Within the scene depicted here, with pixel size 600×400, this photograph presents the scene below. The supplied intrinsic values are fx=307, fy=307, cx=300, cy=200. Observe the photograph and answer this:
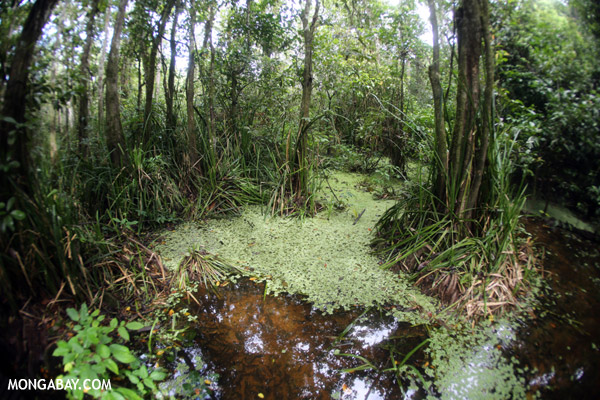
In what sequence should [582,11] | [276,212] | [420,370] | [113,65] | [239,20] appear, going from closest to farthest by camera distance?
1. [420,370]
2. [582,11]
3. [113,65]
4. [276,212]
5. [239,20]

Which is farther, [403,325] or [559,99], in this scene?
[559,99]

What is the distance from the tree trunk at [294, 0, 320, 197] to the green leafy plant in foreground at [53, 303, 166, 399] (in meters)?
2.16

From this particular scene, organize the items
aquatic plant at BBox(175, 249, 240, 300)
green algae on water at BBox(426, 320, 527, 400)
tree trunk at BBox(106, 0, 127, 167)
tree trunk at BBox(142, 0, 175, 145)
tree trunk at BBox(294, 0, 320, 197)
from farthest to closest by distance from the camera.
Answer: tree trunk at BBox(294, 0, 320, 197) → tree trunk at BBox(142, 0, 175, 145) → tree trunk at BBox(106, 0, 127, 167) → aquatic plant at BBox(175, 249, 240, 300) → green algae on water at BBox(426, 320, 527, 400)

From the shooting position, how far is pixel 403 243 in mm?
2311

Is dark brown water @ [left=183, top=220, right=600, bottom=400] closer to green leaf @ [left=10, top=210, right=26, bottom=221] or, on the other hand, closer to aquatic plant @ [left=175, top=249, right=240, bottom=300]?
aquatic plant @ [left=175, top=249, right=240, bottom=300]

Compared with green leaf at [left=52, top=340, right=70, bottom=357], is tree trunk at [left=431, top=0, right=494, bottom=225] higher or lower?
higher

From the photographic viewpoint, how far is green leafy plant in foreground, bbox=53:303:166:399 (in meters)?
1.14

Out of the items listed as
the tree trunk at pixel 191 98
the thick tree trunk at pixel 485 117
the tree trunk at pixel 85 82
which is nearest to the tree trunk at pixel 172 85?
the tree trunk at pixel 191 98

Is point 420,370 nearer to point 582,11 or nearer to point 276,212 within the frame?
point 276,212

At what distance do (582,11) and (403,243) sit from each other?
2140 millimetres

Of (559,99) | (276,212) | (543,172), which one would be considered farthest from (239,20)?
(543,172)

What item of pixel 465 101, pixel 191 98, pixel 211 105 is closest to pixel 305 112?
pixel 211 105

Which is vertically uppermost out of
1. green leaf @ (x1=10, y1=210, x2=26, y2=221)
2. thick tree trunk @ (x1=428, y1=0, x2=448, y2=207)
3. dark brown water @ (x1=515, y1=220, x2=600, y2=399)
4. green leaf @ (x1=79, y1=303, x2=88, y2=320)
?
thick tree trunk @ (x1=428, y1=0, x2=448, y2=207)

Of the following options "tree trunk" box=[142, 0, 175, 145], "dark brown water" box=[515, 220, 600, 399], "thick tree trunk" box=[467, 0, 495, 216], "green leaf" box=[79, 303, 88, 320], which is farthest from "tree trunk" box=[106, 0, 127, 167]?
"dark brown water" box=[515, 220, 600, 399]
